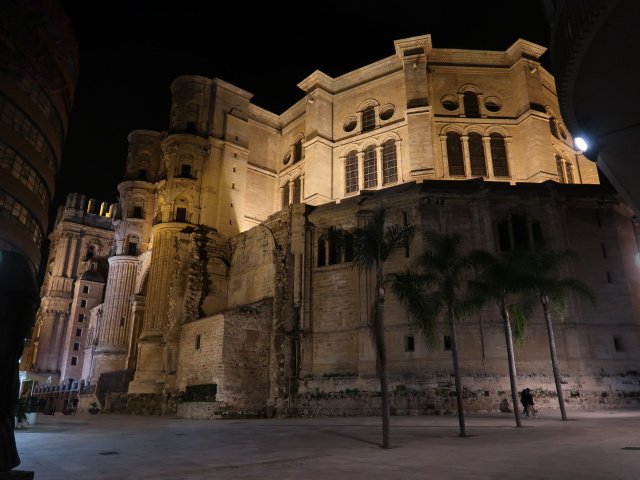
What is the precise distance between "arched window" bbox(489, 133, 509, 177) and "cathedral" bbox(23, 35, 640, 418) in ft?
0.27

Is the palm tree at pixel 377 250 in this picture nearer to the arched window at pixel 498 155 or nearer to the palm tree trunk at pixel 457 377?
the palm tree trunk at pixel 457 377

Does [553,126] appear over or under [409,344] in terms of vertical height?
over

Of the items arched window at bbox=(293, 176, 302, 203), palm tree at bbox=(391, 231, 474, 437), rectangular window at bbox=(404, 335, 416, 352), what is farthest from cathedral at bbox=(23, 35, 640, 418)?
palm tree at bbox=(391, 231, 474, 437)

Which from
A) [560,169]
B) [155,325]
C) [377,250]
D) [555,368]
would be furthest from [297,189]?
[377,250]

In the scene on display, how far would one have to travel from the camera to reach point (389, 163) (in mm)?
33469

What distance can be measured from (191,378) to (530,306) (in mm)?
18863

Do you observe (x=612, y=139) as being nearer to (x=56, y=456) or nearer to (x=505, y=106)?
(x=56, y=456)

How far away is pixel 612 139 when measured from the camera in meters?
7.63

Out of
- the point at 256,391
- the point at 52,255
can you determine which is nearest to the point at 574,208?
the point at 256,391

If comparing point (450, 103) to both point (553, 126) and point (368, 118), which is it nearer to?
point (368, 118)

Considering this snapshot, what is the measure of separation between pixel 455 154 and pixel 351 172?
7.45 metres

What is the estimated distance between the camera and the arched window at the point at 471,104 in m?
33.7

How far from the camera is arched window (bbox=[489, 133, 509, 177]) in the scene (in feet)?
106

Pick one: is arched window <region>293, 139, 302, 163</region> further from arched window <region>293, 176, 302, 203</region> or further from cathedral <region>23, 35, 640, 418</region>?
arched window <region>293, 176, 302, 203</region>
